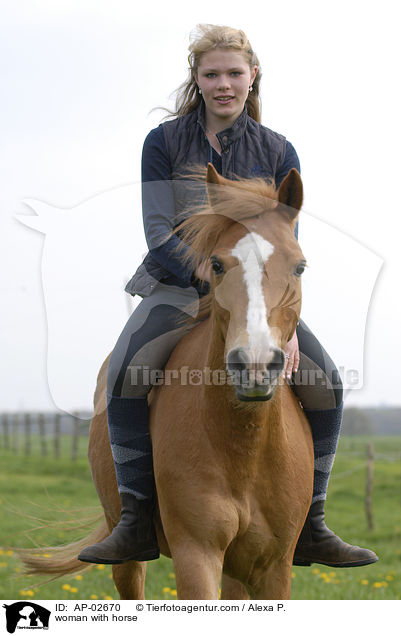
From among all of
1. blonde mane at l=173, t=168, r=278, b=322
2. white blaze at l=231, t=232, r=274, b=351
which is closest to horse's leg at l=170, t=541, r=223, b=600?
white blaze at l=231, t=232, r=274, b=351

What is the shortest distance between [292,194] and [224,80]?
1.02 metres

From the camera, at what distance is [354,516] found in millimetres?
13820

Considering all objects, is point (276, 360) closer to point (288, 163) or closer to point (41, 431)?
point (288, 163)

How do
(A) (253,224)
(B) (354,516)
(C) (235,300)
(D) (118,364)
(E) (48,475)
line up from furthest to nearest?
(E) (48,475) < (B) (354,516) < (D) (118,364) < (A) (253,224) < (C) (235,300)

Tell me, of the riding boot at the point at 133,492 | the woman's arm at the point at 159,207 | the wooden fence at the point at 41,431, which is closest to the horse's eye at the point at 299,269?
the woman's arm at the point at 159,207

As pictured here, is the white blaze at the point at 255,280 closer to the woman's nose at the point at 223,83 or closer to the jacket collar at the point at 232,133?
the jacket collar at the point at 232,133

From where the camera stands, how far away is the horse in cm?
289

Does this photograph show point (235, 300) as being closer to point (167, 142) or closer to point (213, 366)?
point (213, 366)

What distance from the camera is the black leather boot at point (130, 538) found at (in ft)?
11.8

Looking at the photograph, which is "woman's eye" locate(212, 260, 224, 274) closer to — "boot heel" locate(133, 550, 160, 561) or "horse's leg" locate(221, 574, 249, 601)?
"boot heel" locate(133, 550, 160, 561)

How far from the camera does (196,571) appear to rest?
9.97ft

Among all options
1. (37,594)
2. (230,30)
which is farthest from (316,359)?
(37,594)

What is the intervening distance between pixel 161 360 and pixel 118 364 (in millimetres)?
261

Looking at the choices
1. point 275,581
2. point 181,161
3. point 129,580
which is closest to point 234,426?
point 275,581
